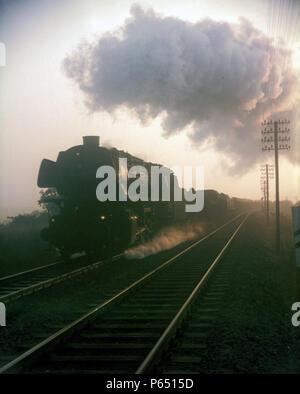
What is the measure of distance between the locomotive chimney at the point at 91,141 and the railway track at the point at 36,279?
146 inches

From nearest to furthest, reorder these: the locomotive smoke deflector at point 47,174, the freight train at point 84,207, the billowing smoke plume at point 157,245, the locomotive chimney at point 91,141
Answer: the freight train at point 84,207 → the locomotive smoke deflector at point 47,174 → the locomotive chimney at point 91,141 → the billowing smoke plume at point 157,245

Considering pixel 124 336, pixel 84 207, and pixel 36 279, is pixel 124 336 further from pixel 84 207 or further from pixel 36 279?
pixel 84 207

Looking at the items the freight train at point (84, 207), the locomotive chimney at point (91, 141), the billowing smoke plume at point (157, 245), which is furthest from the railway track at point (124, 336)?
the billowing smoke plume at point (157, 245)

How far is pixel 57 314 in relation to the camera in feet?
24.0

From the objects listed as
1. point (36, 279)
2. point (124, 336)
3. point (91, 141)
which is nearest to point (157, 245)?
point (91, 141)

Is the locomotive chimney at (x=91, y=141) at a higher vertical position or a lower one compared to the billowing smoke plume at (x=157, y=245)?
higher

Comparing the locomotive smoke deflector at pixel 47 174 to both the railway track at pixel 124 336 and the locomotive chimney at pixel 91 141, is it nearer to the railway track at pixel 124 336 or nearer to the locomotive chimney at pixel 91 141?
the locomotive chimney at pixel 91 141

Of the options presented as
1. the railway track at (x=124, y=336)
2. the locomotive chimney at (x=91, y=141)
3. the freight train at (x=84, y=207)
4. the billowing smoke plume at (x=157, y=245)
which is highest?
the locomotive chimney at (x=91, y=141)

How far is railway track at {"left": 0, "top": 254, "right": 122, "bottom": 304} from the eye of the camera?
8938mm

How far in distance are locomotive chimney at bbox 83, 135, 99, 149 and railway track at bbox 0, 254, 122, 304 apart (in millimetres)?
3710

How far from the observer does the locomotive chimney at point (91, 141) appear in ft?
44.4

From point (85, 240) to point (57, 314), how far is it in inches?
222
